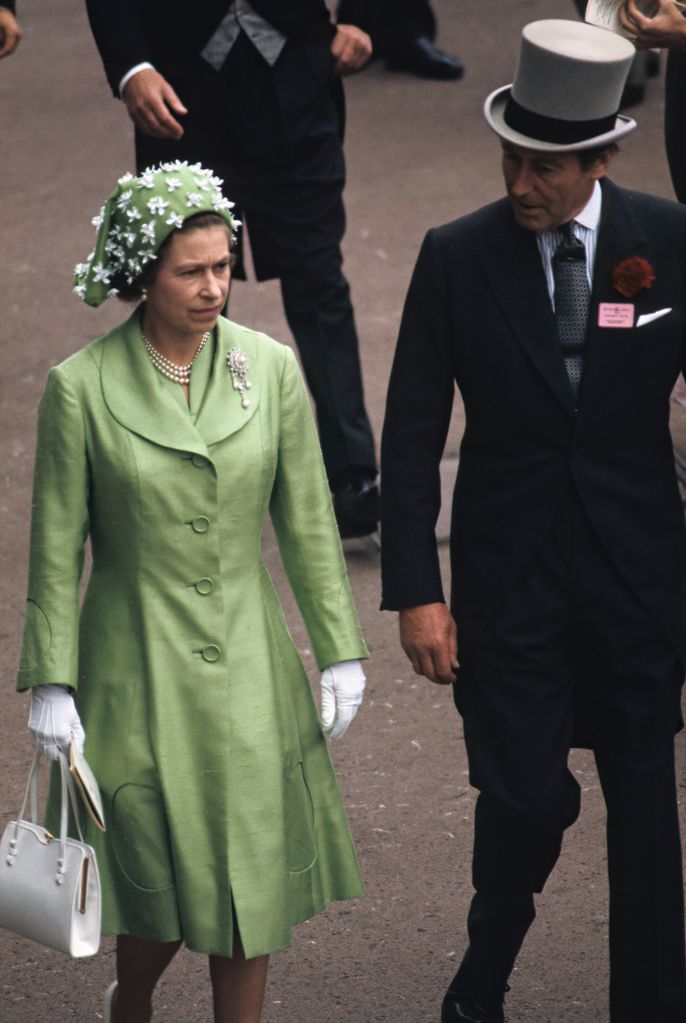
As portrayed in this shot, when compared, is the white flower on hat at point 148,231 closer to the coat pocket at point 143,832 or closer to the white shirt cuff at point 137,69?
the coat pocket at point 143,832

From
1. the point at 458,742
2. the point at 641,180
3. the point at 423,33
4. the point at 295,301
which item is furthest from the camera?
the point at 423,33

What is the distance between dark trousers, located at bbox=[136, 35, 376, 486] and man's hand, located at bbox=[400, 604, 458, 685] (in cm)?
237

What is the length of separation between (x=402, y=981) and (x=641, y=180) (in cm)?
631

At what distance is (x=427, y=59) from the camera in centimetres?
1159

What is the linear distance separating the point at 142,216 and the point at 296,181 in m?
2.56

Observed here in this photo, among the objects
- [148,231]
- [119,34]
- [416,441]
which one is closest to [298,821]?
[416,441]

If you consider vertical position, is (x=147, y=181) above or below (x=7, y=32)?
above

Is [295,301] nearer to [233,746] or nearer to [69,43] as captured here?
[233,746]

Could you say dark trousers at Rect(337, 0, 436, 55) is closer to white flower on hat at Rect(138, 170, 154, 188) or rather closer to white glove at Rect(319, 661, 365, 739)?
white flower on hat at Rect(138, 170, 154, 188)

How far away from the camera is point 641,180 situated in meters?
9.92

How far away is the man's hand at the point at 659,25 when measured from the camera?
4.97 m

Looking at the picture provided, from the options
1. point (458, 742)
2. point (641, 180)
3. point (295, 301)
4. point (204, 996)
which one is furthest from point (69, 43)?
point (204, 996)

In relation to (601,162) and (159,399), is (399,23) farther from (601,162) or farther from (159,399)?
(159,399)

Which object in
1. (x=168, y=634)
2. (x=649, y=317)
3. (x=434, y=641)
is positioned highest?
(x=649, y=317)
